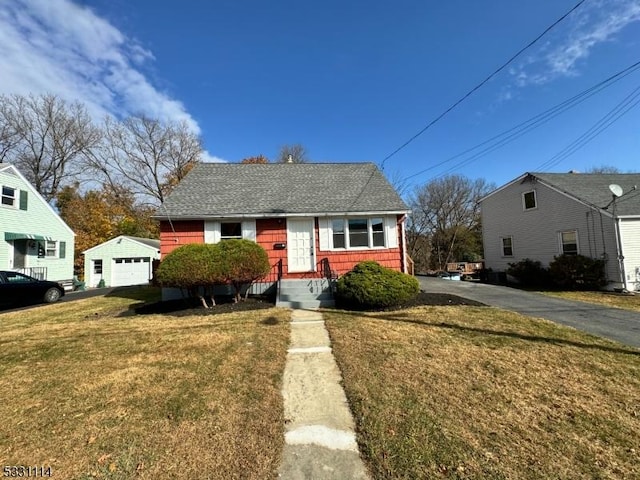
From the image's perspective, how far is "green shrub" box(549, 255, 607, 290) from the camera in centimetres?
1371

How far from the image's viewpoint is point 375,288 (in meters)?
8.65

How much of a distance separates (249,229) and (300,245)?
1976mm

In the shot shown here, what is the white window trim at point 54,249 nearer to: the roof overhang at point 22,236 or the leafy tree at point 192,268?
→ the roof overhang at point 22,236

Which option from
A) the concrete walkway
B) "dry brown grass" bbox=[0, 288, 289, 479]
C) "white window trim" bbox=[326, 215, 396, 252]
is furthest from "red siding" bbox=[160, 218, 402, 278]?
the concrete walkway

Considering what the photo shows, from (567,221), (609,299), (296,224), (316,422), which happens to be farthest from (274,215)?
(567,221)

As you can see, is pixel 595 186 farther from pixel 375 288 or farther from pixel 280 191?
pixel 280 191

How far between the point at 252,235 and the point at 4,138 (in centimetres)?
2900

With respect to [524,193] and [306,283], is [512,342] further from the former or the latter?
[524,193]

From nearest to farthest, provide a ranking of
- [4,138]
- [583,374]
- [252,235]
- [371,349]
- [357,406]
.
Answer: [357,406]
[583,374]
[371,349]
[252,235]
[4,138]

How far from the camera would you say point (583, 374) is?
4.38 meters

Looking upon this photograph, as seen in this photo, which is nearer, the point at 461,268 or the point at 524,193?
the point at 524,193

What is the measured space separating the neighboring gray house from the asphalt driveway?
6.01 m

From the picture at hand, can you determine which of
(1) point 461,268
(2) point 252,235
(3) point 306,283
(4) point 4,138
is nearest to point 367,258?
(3) point 306,283

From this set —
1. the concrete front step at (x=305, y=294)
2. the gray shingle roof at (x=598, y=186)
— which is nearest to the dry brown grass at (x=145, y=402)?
the concrete front step at (x=305, y=294)
